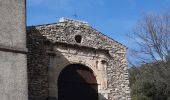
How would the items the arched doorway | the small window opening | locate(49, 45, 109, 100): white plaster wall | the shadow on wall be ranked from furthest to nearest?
the small window opening
the arched doorway
locate(49, 45, 109, 100): white plaster wall
the shadow on wall

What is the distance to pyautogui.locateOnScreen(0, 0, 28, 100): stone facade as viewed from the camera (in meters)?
9.88

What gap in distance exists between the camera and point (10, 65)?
10031 mm

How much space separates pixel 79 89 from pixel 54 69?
1311mm

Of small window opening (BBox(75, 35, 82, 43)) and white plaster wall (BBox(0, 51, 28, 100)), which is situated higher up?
small window opening (BBox(75, 35, 82, 43))

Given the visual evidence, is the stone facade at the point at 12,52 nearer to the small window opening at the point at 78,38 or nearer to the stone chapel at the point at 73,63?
the stone chapel at the point at 73,63

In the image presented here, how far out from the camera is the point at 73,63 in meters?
15.3

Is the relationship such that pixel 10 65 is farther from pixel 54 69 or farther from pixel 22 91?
pixel 54 69

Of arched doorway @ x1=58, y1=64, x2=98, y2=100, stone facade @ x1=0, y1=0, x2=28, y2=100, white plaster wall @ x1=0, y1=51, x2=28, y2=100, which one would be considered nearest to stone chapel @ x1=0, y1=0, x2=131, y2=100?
arched doorway @ x1=58, y1=64, x2=98, y2=100

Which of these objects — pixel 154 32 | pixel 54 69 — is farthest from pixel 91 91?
pixel 154 32

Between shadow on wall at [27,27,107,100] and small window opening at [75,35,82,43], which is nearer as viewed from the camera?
shadow on wall at [27,27,107,100]

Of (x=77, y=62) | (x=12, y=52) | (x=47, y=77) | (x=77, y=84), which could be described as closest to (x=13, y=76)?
(x=12, y=52)

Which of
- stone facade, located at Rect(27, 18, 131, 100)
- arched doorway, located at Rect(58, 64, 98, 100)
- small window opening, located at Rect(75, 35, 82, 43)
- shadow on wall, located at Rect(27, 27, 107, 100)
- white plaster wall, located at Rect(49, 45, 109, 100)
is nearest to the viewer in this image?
shadow on wall, located at Rect(27, 27, 107, 100)

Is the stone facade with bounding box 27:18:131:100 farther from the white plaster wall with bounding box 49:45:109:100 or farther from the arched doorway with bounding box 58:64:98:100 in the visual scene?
the arched doorway with bounding box 58:64:98:100

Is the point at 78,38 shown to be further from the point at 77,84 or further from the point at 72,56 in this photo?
the point at 77,84
